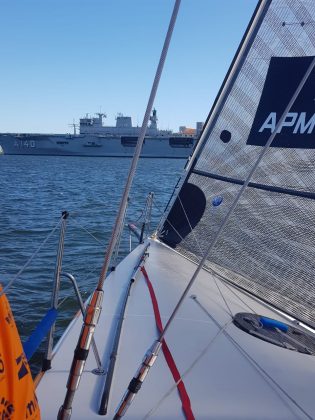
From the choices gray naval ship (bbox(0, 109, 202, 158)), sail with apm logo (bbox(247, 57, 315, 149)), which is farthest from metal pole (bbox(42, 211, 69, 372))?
gray naval ship (bbox(0, 109, 202, 158))

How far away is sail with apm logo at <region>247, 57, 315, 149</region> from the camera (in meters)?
2.71

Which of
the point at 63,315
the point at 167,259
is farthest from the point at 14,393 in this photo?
the point at 63,315

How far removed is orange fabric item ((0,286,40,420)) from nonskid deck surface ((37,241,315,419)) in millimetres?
427

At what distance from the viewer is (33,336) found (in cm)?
201

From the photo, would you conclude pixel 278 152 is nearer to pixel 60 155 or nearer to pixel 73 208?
pixel 73 208

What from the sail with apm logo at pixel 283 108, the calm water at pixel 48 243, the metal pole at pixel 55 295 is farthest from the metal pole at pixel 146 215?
the metal pole at pixel 55 295

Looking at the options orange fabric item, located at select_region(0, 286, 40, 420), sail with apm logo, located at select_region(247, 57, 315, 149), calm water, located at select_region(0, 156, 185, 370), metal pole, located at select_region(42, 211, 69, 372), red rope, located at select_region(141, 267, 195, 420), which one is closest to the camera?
orange fabric item, located at select_region(0, 286, 40, 420)

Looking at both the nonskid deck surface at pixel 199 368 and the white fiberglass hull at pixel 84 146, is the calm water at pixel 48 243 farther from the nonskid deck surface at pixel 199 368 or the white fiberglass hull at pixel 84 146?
the white fiberglass hull at pixel 84 146

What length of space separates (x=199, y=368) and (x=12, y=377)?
103 centimetres

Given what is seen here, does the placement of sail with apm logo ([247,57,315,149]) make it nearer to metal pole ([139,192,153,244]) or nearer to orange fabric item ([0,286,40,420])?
metal pole ([139,192,153,244])

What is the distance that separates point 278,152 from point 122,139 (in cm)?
5686

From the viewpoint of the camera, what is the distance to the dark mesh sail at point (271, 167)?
8.93 ft

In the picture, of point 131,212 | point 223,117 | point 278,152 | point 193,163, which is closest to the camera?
point 278,152

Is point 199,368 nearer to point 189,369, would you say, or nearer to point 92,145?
point 189,369
